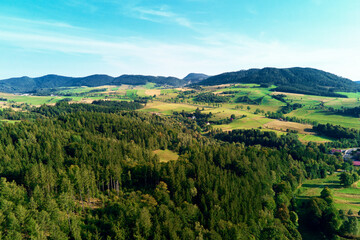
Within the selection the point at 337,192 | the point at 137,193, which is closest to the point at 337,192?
the point at 337,192

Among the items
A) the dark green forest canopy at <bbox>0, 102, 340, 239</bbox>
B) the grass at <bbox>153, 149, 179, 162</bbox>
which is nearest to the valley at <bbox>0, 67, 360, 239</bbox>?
the dark green forest canopy at <bbox>0, 102, 340, 239</bbox>

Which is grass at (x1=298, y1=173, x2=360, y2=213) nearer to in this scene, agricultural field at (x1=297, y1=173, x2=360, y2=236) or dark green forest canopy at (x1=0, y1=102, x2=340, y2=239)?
agricultural field at (x1=297, y1=173, x2=360, y2=236)

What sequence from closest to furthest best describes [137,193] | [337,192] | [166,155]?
1. [137,193]
2. [337,192]
3. [166,155]

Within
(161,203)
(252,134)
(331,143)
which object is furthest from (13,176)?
(331,143)

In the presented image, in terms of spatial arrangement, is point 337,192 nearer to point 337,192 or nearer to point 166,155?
point 337,192

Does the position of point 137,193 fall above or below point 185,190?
below
